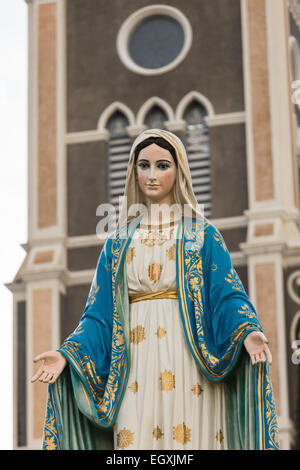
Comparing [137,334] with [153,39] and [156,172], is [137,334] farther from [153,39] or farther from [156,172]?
[153,39]

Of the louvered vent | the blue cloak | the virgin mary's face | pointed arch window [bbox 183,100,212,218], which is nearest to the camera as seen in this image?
the blue cloak

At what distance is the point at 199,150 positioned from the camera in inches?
882

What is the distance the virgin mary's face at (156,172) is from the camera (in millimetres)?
7309

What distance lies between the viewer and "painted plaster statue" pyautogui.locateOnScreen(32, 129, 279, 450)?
6.89 meters

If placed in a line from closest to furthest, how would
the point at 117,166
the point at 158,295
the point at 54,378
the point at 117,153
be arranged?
1. the point at 54,378
2. the point at 158,295
3. the point at 117,166
4. the point at 117,153

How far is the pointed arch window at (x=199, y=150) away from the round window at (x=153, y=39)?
0.83 meters

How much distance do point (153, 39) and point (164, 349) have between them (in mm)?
16603

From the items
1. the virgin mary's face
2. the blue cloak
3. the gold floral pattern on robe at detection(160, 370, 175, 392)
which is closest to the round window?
the virgin mary's face

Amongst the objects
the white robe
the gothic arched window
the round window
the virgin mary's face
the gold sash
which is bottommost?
the white robe

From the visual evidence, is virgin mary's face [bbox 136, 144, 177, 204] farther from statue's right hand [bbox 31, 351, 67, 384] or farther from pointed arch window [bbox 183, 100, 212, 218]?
pointed arch window [bbox 183, 100, 212, 218]

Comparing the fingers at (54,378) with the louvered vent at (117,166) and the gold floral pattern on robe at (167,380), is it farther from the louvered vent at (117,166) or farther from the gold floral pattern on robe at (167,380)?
the louvered vent at (117,166)

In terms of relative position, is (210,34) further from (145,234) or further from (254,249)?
(145,234)

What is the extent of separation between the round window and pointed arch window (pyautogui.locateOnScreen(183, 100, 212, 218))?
83 cm

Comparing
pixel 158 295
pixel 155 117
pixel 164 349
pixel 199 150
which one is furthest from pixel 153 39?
pixel 164 349
